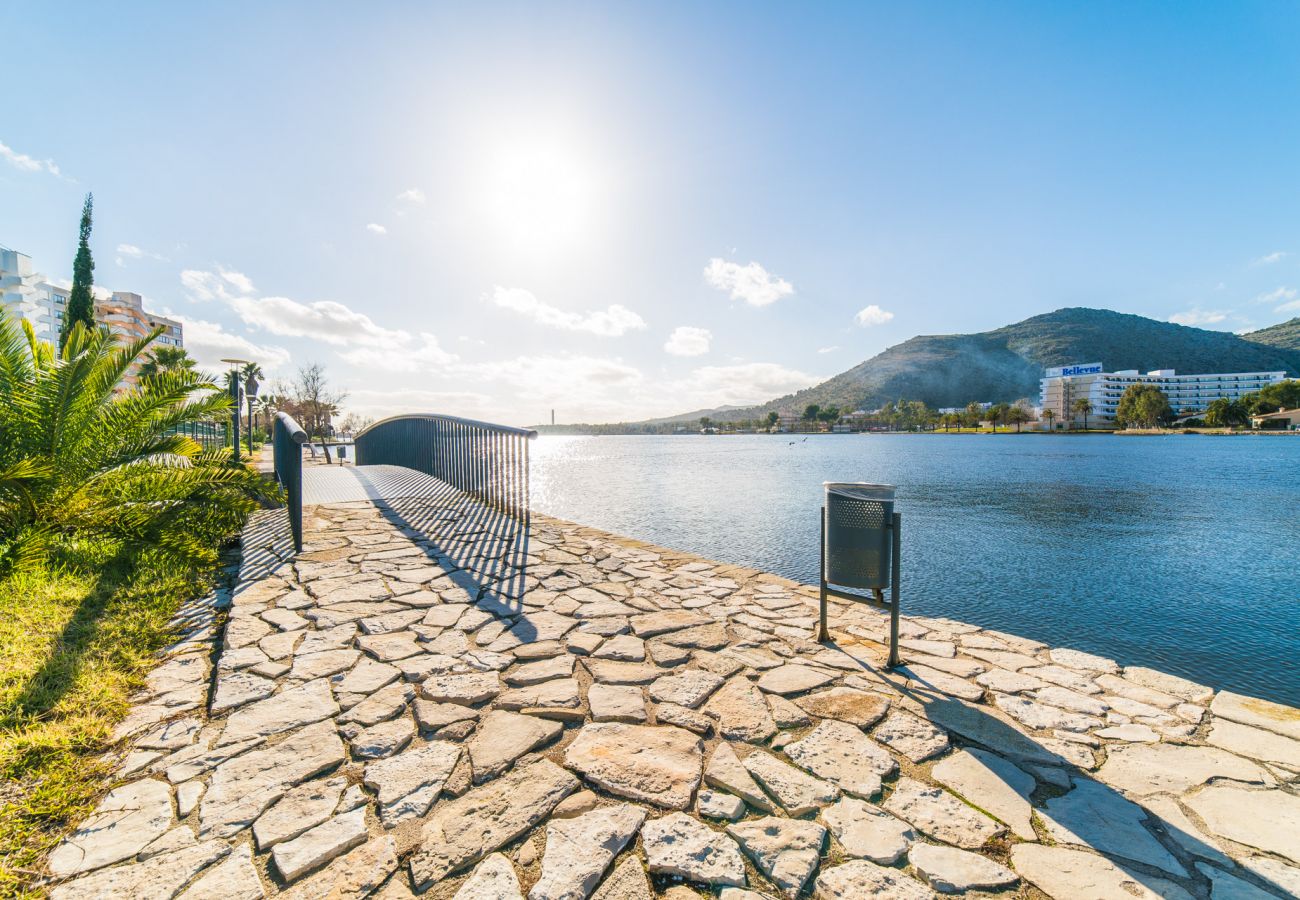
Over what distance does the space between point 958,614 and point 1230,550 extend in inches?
282

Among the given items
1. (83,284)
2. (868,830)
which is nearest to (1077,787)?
(868,830)

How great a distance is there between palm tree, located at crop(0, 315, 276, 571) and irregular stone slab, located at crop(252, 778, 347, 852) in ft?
10.6

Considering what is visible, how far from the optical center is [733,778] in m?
1.93

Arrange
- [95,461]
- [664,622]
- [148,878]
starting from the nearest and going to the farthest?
[148,878], [664,622], [95,461]

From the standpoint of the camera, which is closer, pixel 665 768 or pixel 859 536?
pixel 665 768

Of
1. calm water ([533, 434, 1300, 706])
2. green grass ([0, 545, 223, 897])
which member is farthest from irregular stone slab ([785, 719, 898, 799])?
calm water ([533, 434, 1300, 706])

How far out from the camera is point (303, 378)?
41.1 m

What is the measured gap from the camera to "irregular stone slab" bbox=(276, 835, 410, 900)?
1424 mm

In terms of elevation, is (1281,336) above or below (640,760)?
above

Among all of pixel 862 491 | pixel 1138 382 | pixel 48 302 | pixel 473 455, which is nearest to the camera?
pixel 862 491

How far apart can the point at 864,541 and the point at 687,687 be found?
1274 millimetres

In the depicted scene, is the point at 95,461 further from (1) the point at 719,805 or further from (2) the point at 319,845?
(1) the point at 719,805

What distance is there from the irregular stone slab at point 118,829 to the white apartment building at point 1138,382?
5357 inches

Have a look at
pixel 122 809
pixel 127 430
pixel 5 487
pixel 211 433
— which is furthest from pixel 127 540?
pixel 211 433
